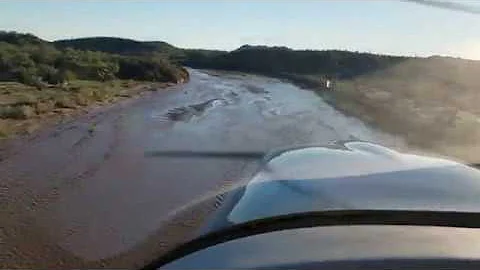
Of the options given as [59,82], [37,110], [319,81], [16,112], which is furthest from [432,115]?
[319,81]

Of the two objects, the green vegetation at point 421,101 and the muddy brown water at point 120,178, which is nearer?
the muddy brown water at point 120,178

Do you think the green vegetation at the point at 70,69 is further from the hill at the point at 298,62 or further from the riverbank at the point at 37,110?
the hill at the point at 298,62

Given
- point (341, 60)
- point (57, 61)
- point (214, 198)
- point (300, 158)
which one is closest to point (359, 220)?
point (300, 158)

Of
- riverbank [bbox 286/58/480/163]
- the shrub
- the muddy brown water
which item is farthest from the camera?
the shrub

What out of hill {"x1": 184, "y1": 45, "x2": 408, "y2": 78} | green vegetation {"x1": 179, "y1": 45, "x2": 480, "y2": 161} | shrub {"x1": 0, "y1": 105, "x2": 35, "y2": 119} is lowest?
hill {"x1": 184, "y1": 45, "x2": 408, "y2": 78}

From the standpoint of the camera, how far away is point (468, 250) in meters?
2.13

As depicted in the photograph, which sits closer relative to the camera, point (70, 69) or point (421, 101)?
point (421, 101)

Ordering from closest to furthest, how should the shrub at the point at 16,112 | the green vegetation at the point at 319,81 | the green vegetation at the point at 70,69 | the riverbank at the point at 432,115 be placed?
the riverbank at the point at 432,115
the shrub at the point at 16,112
the green vegetation at the point at 319,81
the green vegetation at the point at 70,69

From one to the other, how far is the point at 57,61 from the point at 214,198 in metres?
45.5

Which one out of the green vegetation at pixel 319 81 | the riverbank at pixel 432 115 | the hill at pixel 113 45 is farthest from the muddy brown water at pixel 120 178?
the hill at pixel 113 45

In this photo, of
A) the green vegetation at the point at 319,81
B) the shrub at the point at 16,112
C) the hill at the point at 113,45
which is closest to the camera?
the shrub at the point at 16,112

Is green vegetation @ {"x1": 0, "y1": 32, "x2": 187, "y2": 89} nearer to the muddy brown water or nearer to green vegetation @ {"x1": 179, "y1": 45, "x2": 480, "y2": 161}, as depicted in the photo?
green vegetation @ {"x1": 179, "y1": 45, "x2": 480, "y2": 161}

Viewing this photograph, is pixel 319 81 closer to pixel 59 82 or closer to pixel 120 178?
pixel 59 82

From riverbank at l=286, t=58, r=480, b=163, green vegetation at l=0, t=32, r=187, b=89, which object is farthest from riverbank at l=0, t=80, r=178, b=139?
green vegetation at l=0, t=32, r=187, b=89
